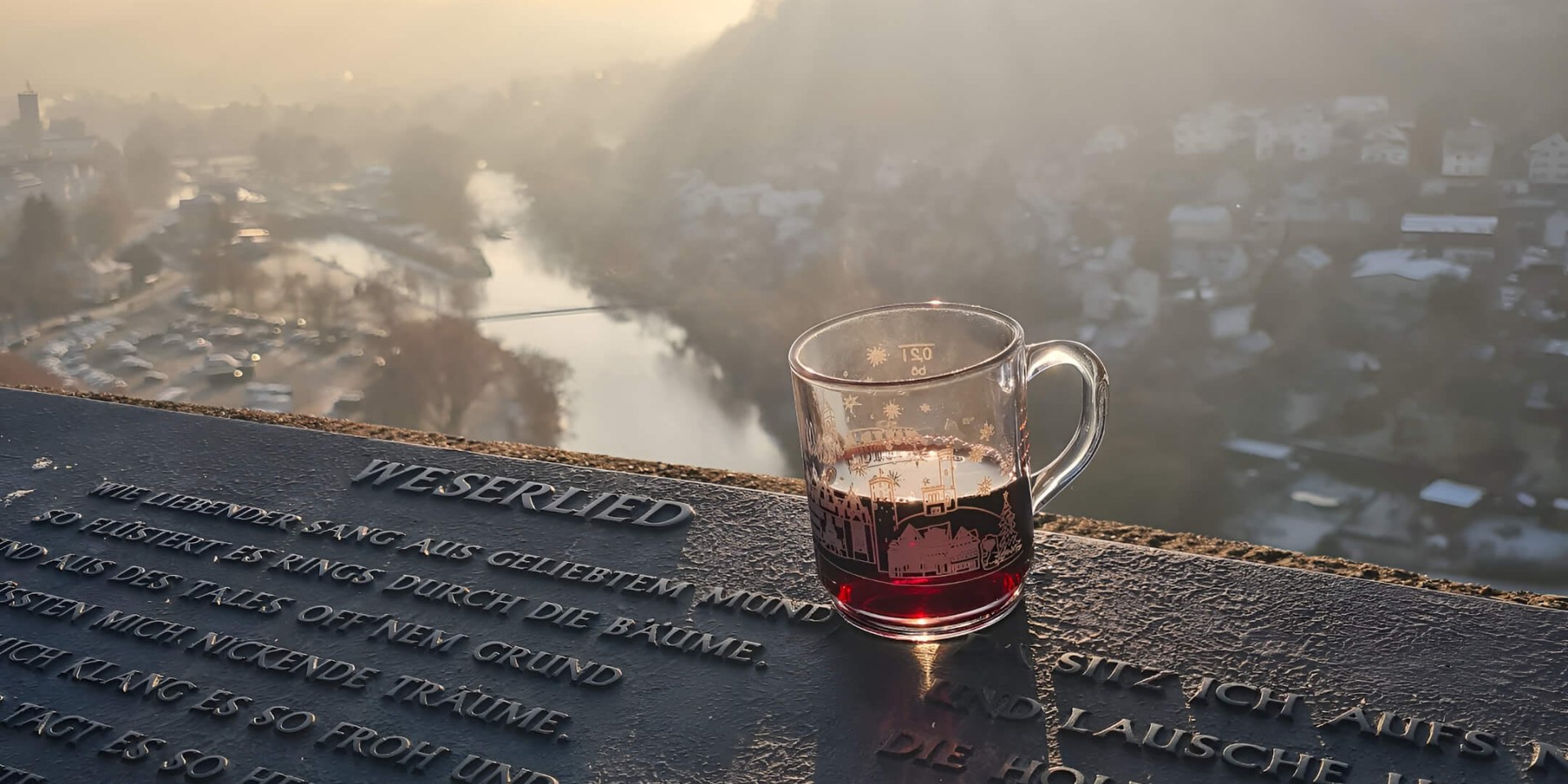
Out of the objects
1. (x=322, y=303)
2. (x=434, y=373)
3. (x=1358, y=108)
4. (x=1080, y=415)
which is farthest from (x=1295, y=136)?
(x=1080, y=415)

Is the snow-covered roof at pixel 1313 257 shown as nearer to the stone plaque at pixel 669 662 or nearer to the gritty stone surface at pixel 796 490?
the gritty stone surface at pixel 796 490

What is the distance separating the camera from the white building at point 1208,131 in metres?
11.2

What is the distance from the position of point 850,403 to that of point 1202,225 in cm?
996

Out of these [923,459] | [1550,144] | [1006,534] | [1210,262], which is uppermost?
[923,459]

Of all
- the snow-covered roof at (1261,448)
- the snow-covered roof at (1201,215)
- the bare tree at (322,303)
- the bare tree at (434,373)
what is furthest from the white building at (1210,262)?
the bare tree at (322,303)

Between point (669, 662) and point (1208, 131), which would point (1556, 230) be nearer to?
point (1208, 131)

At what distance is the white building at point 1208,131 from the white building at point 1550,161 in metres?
Answer: 3.41

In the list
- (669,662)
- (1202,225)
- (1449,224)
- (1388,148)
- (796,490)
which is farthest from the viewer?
(1202,225)

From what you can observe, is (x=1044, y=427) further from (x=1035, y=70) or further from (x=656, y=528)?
(x=1035, y=70)

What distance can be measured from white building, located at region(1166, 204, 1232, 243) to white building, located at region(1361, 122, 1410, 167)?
1.24 m

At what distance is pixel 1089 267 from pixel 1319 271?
1.91 metres

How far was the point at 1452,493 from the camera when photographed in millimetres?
7891

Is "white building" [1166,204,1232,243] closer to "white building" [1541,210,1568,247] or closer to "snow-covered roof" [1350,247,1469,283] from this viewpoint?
"snow-covered roof" [1350,247,1469,283]

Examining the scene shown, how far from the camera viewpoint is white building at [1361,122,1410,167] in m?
9.59
